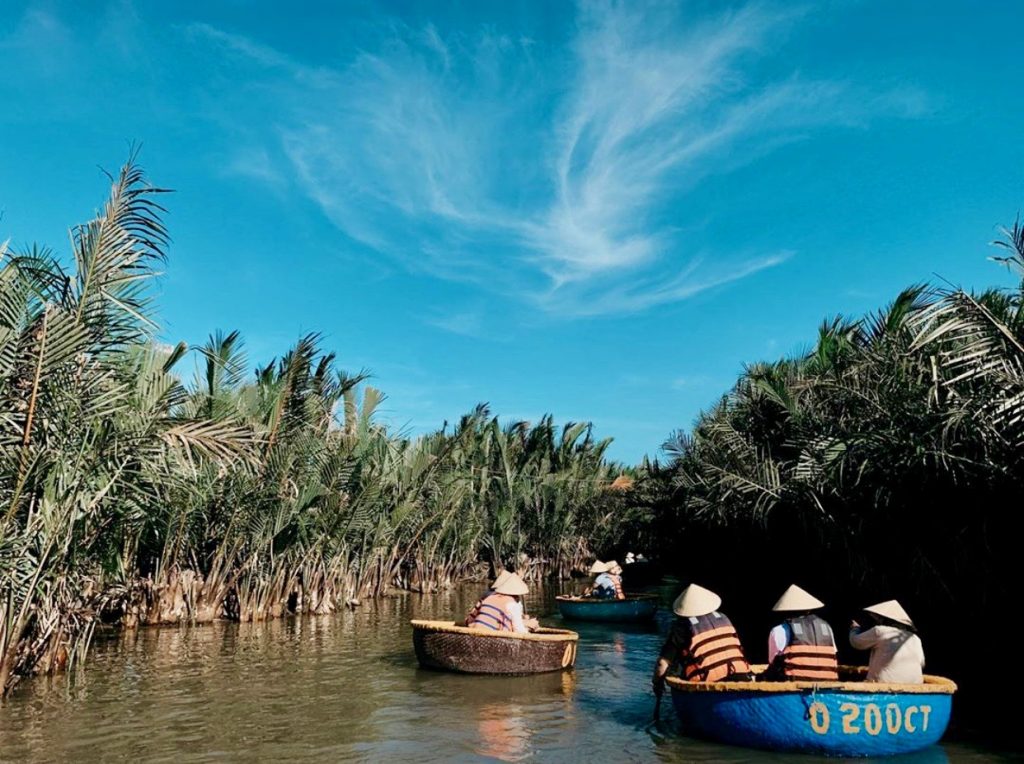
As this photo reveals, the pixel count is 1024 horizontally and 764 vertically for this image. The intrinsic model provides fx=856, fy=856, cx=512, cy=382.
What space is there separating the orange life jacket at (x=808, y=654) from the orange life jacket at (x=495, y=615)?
16.2 ft

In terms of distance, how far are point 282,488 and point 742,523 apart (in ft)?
35.8

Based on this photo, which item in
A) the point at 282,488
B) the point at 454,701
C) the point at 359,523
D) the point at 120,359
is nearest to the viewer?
the point at 120,359

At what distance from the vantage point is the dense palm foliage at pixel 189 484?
860cm

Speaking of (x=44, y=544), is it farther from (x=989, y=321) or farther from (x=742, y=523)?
(x=742, y=523)

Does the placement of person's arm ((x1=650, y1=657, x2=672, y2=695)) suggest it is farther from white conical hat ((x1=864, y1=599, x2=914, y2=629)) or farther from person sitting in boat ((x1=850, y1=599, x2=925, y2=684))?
white conical hat ((x1=864, y1=599, x2=914, y2=629))

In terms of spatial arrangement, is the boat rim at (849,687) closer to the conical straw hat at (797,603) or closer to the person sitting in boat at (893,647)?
the person sitting in boat at (893,647)

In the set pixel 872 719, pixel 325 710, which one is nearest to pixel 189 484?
pixel 325 710

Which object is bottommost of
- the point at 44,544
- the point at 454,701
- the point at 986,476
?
the point at 454,701

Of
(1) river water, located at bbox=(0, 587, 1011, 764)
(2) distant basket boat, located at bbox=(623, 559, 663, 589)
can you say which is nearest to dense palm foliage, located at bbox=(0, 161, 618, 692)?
(1) river water, located at bbox=(0, 587, 1011, 764)

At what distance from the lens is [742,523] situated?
2088cm

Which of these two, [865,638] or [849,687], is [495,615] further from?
[849,687]

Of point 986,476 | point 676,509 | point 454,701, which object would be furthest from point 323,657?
point 676,509

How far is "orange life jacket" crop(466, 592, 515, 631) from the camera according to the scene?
490 inches

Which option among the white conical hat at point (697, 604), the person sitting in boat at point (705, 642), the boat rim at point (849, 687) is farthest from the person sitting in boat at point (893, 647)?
the white conical hat at point (697, 604)
